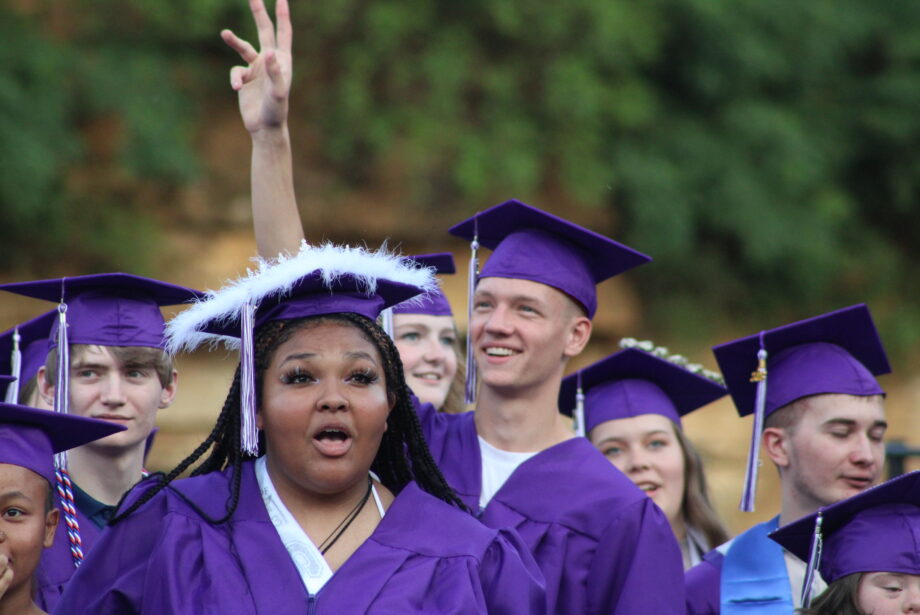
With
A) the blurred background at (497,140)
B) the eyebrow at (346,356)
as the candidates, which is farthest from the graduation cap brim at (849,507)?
the blurred background at (497,140)

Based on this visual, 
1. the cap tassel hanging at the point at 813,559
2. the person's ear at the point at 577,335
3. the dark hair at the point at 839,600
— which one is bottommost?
the dark hair at the point at 839,600

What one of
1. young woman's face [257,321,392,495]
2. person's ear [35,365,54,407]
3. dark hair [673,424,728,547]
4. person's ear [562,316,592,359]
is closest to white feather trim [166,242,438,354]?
young woman's face [257,321,392,495]

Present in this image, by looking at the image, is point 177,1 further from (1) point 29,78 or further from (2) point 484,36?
(2) point 484,36

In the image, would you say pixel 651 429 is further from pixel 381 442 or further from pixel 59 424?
pixel 59 424

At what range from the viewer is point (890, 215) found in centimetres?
1155

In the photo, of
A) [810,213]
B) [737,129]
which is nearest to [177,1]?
[737,129]

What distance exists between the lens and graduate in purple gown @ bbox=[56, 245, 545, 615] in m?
2.67

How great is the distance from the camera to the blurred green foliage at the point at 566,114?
886 cm

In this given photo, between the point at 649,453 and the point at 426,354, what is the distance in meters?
0.96

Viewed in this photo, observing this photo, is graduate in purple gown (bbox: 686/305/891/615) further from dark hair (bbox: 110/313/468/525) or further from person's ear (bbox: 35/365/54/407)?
person's ear (bbox: 35/365/54/407)

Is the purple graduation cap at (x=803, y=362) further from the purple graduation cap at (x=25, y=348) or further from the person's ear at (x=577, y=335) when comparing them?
the purple graduation cap at (x=25, y=348)

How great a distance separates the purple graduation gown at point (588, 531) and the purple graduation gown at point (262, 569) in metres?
0.54

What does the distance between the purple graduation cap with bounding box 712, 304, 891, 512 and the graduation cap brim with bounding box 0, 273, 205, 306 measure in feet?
6.53

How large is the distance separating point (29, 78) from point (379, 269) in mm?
6518
